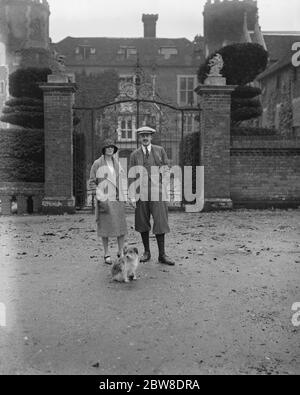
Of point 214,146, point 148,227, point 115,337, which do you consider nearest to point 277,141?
point 214,146

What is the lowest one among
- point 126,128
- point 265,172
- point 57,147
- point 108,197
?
point 108,197

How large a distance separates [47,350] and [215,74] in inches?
457

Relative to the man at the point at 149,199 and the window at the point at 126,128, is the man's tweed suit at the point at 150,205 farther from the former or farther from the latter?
the window at the point at 126,128

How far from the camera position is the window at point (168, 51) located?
168ft

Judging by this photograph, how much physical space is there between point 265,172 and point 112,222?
27.9 ft

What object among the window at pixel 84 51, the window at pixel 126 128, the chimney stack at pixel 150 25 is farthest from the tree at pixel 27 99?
the chimney stack at pixel 150 25

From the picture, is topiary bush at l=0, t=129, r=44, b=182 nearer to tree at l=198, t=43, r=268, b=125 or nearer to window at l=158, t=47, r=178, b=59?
tree at l=198, t=43, r=268, b=125

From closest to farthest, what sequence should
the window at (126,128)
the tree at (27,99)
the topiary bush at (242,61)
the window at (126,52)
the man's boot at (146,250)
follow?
the man's boot at (146,250) → the tree at (27,99) → the topiary bush at (242,61) → the window at (126,128) → the window at (126,52)

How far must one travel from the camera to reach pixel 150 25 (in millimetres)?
54188

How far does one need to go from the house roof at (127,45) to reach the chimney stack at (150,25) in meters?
1.36

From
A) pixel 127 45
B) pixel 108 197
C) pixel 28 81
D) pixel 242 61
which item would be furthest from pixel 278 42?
pixel 108 197

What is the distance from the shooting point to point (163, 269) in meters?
7.12

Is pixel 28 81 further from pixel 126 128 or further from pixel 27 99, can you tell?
pixel 126 128

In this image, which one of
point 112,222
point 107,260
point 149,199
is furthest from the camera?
point 149,199
